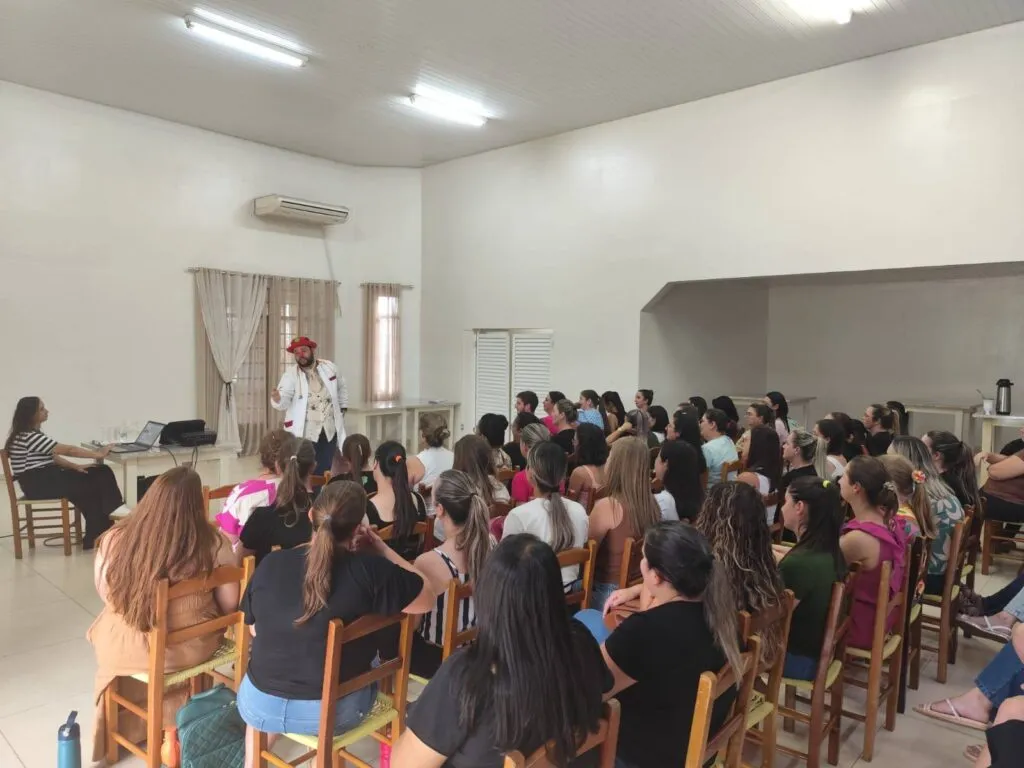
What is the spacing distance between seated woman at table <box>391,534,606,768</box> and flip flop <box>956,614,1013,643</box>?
2324 millimetres

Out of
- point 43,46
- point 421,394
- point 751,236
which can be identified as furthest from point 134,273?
point 751,236

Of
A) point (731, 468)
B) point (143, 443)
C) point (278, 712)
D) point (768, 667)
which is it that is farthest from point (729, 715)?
point (143, 443)

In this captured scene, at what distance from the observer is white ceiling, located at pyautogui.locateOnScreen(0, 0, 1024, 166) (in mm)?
5066

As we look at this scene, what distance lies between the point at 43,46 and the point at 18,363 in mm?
2855

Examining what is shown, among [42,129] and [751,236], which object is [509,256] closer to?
[751,236]

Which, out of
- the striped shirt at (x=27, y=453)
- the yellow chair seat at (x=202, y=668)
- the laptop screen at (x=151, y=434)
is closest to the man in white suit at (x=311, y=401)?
the laptop screen at (x=151, y=434)

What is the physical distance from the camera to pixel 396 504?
284 cm

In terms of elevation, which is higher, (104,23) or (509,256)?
(104,23)

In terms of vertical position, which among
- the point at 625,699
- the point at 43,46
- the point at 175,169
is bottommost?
the point at 625,699

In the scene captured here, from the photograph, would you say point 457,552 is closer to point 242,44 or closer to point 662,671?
point 662,671

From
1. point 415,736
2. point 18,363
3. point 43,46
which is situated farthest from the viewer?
point 18,363

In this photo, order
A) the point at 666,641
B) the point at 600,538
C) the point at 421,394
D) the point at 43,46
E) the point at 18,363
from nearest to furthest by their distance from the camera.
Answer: the point at 666,641
the point at 600,538
the point at 43,46
the point at 18,363
the point at 421,394

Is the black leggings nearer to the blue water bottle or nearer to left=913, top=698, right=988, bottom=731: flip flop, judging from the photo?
the blue water bottle

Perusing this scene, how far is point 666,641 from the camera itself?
1.64 meters
